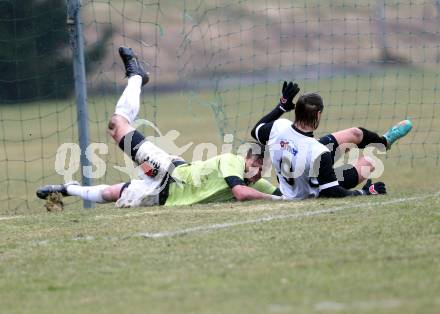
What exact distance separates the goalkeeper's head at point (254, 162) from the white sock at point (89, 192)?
1600 mm

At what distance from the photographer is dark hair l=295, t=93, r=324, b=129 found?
9.46 meters

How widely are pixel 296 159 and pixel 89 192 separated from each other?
2369mm

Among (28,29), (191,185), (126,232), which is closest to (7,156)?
(28,29)

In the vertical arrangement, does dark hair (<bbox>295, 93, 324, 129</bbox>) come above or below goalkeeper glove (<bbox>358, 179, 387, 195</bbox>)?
above

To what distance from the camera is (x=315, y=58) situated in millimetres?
33000

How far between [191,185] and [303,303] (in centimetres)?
465

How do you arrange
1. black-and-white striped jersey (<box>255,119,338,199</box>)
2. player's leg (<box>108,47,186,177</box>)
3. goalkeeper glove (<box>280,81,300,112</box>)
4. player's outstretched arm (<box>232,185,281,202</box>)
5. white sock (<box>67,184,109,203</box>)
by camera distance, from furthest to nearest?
1. white sock (<box>67,184,109,203</box>)
2. player's leg (<box>108,47,186,177</box>)
3. goalkeeper glove (<box>280,81,300,112</box>)
4. player's outstretched arm (<box>232,185,281,202</box>)
5. black-and-white striped jersey (<box>255,119,338,199</box>)

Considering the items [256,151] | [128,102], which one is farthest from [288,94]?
[128,102]

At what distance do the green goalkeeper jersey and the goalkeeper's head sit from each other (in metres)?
0.07

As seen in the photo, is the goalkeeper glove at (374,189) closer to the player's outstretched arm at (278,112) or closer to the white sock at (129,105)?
the player's outstretched arm at (278,112)

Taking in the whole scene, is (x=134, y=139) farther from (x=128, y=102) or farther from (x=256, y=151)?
(x=256, y=151)

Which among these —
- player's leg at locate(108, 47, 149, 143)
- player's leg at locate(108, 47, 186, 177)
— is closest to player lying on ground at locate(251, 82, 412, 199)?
player's leg at locate(108, 47, 186, 177)

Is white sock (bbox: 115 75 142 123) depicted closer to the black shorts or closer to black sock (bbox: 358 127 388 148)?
the black shorts

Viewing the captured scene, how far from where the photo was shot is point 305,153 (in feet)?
Result: 30.9
